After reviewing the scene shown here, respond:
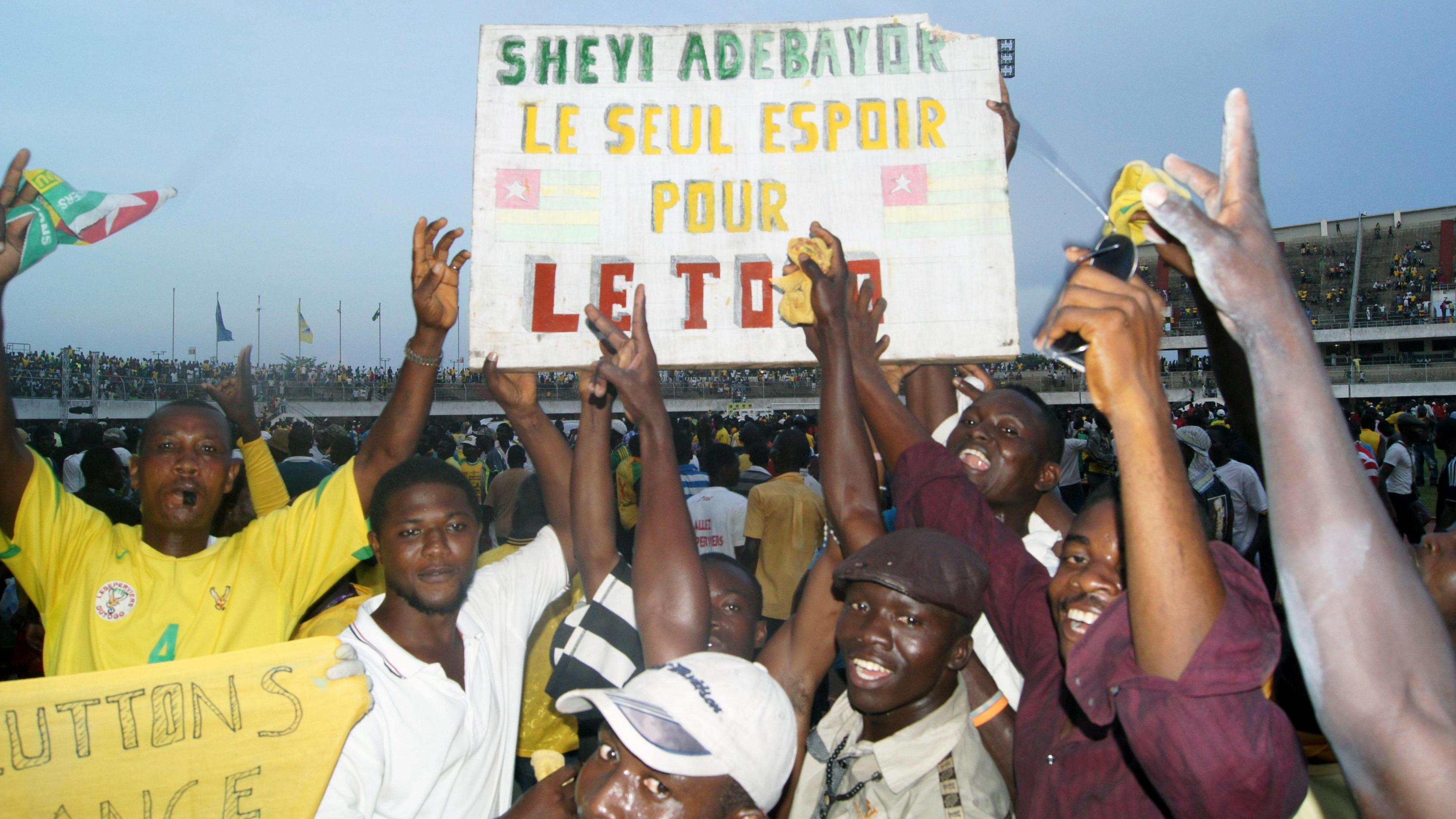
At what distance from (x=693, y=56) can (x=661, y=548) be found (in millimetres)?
1741

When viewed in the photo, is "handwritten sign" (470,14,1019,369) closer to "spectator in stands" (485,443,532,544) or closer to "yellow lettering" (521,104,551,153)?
"yellow lettering" (521,104,551,153)

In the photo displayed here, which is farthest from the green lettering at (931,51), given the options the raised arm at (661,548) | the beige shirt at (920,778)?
the beige shirt at (920,778)

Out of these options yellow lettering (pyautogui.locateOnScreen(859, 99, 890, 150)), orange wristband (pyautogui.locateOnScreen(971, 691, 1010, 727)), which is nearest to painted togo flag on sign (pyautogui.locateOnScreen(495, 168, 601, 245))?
yellow lettering (pyautogui.locateOnScreen(859, 99, 890, 150))

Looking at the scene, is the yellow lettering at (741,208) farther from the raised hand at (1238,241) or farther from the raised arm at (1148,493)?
the raised hand at (1238,241)

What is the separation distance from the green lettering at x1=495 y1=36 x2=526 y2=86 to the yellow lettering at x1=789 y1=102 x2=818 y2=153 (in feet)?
2.99

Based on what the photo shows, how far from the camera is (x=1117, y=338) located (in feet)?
4.12

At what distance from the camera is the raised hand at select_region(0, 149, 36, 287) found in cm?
226

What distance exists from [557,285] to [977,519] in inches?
59.5


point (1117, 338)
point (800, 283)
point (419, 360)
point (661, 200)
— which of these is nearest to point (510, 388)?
point (419, 360)

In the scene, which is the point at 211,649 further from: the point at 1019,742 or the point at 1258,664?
the point at 1258,664

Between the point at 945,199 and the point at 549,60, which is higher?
the point at 549,60

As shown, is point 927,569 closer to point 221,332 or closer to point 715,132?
point 715,132

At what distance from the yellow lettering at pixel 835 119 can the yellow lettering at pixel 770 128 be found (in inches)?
5.8

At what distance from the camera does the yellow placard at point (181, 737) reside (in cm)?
200
